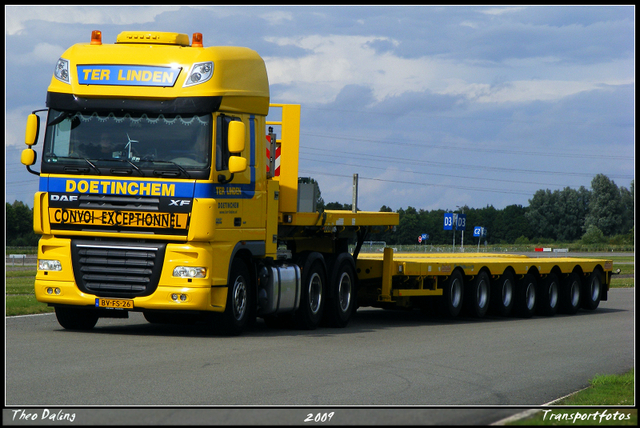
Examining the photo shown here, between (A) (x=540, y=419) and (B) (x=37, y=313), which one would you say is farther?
(B) (x=37, y=313)

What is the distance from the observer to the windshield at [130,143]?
1218cm

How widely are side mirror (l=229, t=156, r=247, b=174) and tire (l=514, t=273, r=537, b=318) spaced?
996cm

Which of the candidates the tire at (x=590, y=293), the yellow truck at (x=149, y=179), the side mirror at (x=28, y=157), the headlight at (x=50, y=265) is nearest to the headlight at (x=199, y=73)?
the yellow truck at (x=149, y=179)

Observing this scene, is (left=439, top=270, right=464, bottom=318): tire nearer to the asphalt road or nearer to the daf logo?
the asphalt road

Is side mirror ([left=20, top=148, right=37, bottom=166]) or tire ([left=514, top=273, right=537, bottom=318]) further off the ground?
side mirror ([left=20, top=148, right=37, bottom=166])

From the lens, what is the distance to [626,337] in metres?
15.3

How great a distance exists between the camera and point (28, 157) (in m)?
12.4

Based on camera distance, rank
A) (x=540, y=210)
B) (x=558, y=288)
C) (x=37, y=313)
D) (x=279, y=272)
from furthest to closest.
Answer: (x=540, y=210)
(x=558, y=288)
(x=37, y=313)
(x=279, y=272)

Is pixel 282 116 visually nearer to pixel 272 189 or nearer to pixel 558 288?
pixel 272 189

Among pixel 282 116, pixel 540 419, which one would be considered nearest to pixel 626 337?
pixel 282 116

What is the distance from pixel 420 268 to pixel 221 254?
18.9ft

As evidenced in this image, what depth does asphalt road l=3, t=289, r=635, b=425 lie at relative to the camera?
7.34 metres

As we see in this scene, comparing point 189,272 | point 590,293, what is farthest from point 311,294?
point 590,293

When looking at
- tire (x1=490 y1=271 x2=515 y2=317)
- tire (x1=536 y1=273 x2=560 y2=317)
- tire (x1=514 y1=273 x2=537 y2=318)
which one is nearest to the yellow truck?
tire (x1=490 y1=271 x2=515 y2=317)
